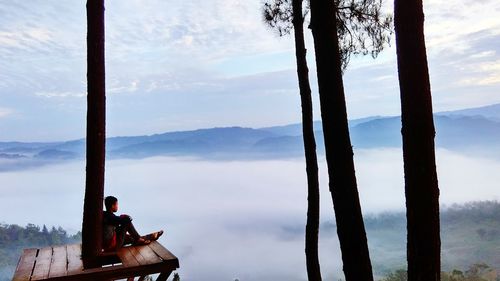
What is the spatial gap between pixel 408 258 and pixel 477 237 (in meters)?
101

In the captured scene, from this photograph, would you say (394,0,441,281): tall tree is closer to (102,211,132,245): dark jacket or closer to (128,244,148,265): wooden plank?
(128,244,148,265): wooden plank

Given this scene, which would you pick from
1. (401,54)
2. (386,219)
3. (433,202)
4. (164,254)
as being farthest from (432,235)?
(386,219)

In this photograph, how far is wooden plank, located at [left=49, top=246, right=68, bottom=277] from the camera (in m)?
3.73

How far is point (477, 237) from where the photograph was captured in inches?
3669

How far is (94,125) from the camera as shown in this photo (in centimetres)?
416

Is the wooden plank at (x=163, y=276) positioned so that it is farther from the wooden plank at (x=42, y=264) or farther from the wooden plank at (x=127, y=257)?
the wooden plank at (x=42, y=264)

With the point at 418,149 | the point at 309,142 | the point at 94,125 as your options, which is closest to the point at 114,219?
the point at 94,125

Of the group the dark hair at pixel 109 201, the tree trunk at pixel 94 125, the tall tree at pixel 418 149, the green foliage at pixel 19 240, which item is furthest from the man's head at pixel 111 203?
the green foliage at pixel 19 240

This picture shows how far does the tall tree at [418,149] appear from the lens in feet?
10.4

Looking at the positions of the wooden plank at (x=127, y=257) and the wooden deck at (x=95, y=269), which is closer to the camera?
the wooden deck at (x=95, y=269)

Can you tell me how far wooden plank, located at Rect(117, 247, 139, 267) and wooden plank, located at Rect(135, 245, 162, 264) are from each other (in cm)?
9

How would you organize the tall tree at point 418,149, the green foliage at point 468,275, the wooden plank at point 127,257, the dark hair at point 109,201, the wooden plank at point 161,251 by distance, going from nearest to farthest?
the tall tree at point 418,149 < the wooden plank at point 127,257 < the wooden plank at point 161,251 < the dark hair at point 109,201 < the green foliage at point 468,275

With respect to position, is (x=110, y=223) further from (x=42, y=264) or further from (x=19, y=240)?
(x=19, y=240)

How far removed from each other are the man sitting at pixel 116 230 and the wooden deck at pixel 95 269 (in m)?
0.10
